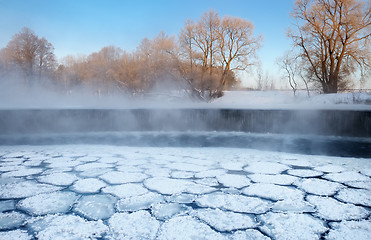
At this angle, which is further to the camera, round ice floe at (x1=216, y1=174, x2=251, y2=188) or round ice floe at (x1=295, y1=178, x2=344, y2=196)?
round ice floe at (x1=216, y1=174, x2=251, y2=188)

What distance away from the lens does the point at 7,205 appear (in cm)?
156

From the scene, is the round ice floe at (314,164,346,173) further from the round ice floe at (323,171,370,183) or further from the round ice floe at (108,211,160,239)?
the round ice floe at (108,211,160,239)

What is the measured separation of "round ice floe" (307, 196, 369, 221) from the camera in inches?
54.8

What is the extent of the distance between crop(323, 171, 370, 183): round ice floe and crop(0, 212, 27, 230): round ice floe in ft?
7.16

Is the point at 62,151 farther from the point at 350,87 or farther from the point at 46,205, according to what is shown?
the point at 350,87

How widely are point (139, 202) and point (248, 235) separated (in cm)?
71

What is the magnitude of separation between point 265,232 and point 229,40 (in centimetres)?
1498

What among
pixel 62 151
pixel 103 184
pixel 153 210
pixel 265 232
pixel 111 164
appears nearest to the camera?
pixel 265 232

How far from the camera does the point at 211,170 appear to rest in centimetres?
239

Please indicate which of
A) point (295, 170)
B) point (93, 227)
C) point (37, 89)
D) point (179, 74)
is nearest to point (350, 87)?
point (179, 74)

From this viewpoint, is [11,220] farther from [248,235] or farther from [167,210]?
[248,235]

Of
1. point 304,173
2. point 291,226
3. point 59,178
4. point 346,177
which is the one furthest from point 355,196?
point 59,178

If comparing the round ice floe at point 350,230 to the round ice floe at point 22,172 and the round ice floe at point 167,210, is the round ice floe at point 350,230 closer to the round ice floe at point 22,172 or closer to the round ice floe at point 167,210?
the round ice floe at point 167,210

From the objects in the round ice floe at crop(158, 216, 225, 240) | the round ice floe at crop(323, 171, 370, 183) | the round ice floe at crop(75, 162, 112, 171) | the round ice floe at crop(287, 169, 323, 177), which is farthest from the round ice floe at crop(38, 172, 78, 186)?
the round ice floe at crop(323, 171, 370, 183)
